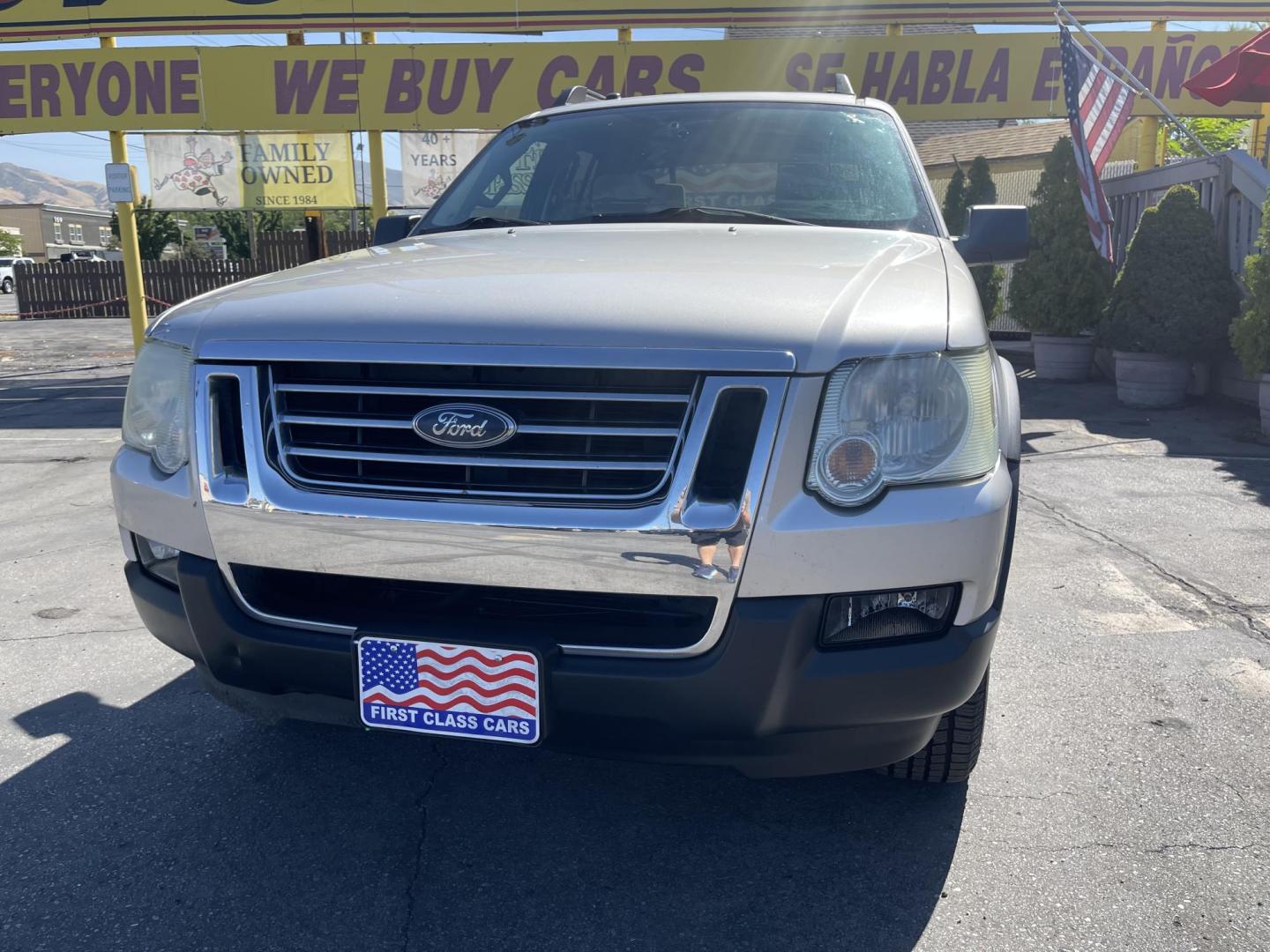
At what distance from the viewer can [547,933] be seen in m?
2.20

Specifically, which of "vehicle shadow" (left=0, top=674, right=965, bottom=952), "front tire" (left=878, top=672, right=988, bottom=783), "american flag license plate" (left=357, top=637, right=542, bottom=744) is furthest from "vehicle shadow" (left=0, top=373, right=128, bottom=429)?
"front tire" (left=878, top=672, right=988, bottom=783)

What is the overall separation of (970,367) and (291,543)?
144 cm

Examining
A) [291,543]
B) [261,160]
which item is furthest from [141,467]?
[261,160]

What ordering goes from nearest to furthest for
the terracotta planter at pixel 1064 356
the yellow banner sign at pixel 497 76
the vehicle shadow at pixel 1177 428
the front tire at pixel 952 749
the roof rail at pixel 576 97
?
the front tire at pixel 952 749
the roof rail at pixel 576 97
the vehicle shadow at pixel 1177 428
the terracotta planter at pixel 1064 356
the yellow banner sign at pixel 497 76

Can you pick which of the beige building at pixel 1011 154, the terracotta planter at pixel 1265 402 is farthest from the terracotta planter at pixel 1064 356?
the beige building at pixel 1011 154

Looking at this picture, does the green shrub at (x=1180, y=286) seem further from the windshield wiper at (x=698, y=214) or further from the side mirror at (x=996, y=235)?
the windshield wiper at (x=698, y=214)

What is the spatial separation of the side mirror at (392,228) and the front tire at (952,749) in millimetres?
2491

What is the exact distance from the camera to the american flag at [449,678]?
2.07m

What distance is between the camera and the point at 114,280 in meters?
30.0

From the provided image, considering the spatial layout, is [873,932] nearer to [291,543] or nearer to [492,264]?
[291,543]

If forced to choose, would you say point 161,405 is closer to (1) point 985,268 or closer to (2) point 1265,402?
(2) point 1265,402

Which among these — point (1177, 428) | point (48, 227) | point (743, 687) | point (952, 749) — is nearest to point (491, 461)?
point (743, 687)

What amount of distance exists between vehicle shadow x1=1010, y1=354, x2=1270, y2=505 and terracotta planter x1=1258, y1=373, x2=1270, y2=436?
96 mm

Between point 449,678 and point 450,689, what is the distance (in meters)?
→ 0.03
